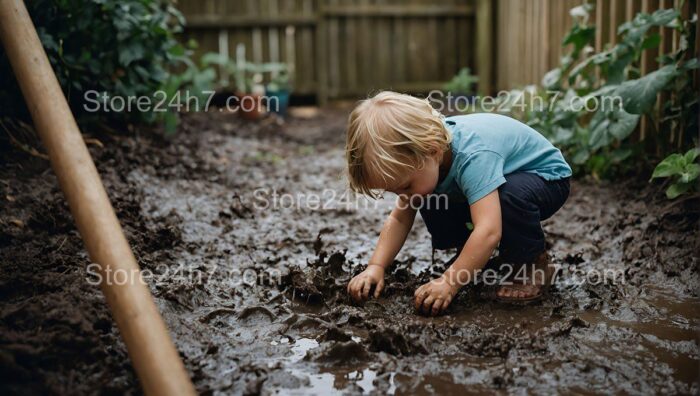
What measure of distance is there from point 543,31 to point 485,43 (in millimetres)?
2980

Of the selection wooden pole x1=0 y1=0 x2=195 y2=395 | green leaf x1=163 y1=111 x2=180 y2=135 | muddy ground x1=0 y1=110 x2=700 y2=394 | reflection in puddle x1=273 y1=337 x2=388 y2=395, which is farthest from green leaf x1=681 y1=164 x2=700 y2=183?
green leaf x1=163 y1=111 x2=180 y2=135

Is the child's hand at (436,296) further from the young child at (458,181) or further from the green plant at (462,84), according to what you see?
the green plant at (462,84)

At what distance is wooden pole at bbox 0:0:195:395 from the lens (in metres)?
1.42

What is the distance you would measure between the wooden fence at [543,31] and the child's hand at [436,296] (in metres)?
1.88

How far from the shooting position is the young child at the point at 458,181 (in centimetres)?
211

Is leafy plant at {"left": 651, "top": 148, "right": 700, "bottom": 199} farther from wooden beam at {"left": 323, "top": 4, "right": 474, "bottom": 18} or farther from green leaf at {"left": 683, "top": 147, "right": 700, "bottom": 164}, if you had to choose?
wooden beam at {"left": 323, "top": 4, "right": 474, "bottom": 18}

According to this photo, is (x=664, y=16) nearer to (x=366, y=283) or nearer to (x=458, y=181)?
(x=458, y=181)

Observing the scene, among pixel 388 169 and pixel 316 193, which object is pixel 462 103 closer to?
pixel 316 193

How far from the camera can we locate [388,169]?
209 cm

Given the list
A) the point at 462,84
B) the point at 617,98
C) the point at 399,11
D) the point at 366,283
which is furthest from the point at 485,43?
the point at 366,283

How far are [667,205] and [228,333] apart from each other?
205 cm

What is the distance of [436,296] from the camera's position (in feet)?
7.04

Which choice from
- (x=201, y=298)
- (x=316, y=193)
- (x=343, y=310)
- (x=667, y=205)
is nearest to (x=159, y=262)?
(x=201, y=298)

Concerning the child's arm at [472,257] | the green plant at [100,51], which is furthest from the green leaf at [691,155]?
the green plant at [100,51]
